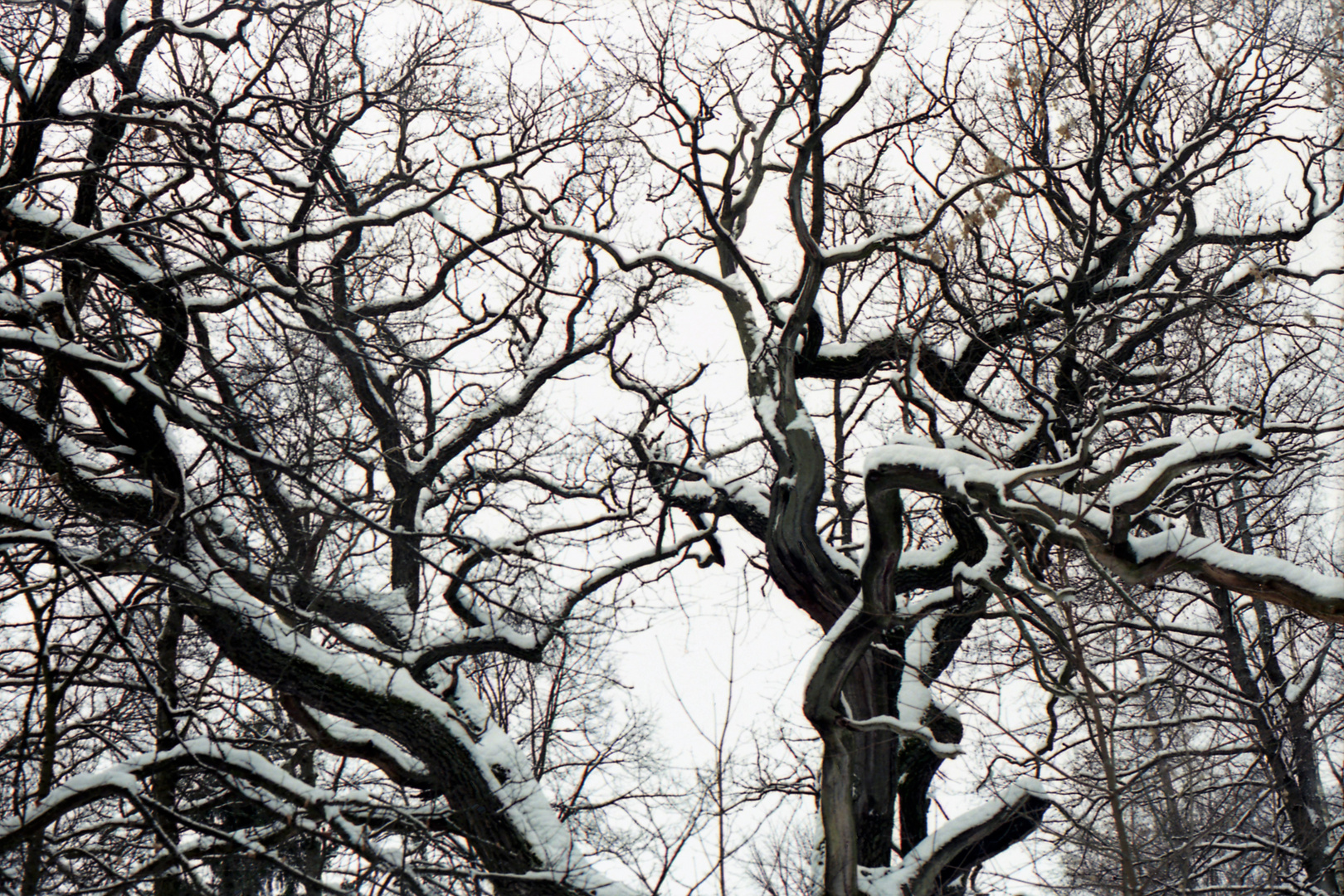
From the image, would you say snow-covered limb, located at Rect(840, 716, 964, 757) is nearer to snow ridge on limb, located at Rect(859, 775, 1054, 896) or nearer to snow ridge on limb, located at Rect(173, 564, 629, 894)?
snow ridge on limb, located at Rect(859, 775, 1054, 896)

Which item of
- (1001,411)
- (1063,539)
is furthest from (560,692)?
(1063,539)

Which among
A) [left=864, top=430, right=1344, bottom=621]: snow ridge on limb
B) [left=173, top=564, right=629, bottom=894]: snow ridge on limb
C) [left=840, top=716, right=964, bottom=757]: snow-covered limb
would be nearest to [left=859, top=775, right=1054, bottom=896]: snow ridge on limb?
[left=840, top=716, right=964, bottom=757]: snow-covered limb

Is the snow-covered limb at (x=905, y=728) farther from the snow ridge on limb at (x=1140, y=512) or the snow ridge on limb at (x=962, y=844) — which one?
the snow ridge on limb at (x=1140, y=512)

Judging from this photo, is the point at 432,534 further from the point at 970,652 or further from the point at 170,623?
the point at 970,652

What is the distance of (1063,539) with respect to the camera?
15.2 feet

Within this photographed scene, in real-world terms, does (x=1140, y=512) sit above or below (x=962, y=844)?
above

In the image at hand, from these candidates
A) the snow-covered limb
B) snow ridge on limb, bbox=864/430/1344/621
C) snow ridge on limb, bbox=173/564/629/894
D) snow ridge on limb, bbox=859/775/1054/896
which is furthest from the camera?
snow ridge on limb, bbox=859/775/1054/896

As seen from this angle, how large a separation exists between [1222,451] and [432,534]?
346cm

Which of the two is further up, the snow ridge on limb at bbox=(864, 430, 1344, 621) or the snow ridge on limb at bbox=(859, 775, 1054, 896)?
the snow ridge on limb at bbox=(864, 430, 1344, 621)

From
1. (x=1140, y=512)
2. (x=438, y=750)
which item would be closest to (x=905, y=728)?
(x=1140, y=512)

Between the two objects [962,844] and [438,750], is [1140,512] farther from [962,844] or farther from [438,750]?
[438,750]

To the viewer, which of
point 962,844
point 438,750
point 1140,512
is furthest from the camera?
point 962,844

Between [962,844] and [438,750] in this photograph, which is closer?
[438,750]

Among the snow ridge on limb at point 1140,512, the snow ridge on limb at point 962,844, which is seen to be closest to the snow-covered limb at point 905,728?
the snow ridge on limb at point 962,844
